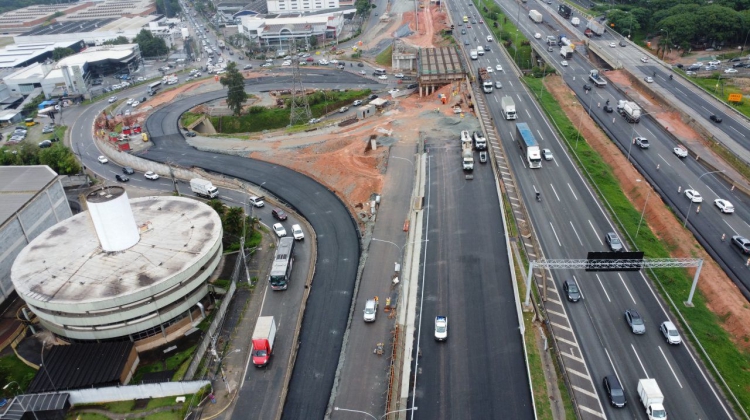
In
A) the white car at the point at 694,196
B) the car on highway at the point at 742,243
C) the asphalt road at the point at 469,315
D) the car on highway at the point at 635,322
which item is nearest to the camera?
the asphalt road at the point at 469,315

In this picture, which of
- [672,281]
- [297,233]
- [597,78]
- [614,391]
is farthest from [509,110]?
[614,391]

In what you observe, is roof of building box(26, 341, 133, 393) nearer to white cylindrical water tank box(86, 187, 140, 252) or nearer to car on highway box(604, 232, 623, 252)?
white cylindrical water tank box(86, 187, 140, 252)

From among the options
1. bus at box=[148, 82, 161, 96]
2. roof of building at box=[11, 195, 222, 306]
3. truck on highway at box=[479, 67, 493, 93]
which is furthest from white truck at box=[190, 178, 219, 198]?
bus at box=[148, 82, 161, 96]

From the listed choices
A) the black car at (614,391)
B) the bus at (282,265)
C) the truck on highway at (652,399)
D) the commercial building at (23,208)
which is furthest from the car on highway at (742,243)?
the commercial building at (23,208)

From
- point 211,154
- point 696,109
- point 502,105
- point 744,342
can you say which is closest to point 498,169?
point 502,105

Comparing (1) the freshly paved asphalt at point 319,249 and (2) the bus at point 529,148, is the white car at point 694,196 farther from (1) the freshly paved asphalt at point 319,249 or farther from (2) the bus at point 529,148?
(1) the freshly paved asphalt at point 319,249

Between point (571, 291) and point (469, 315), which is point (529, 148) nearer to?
point (571, 291)
